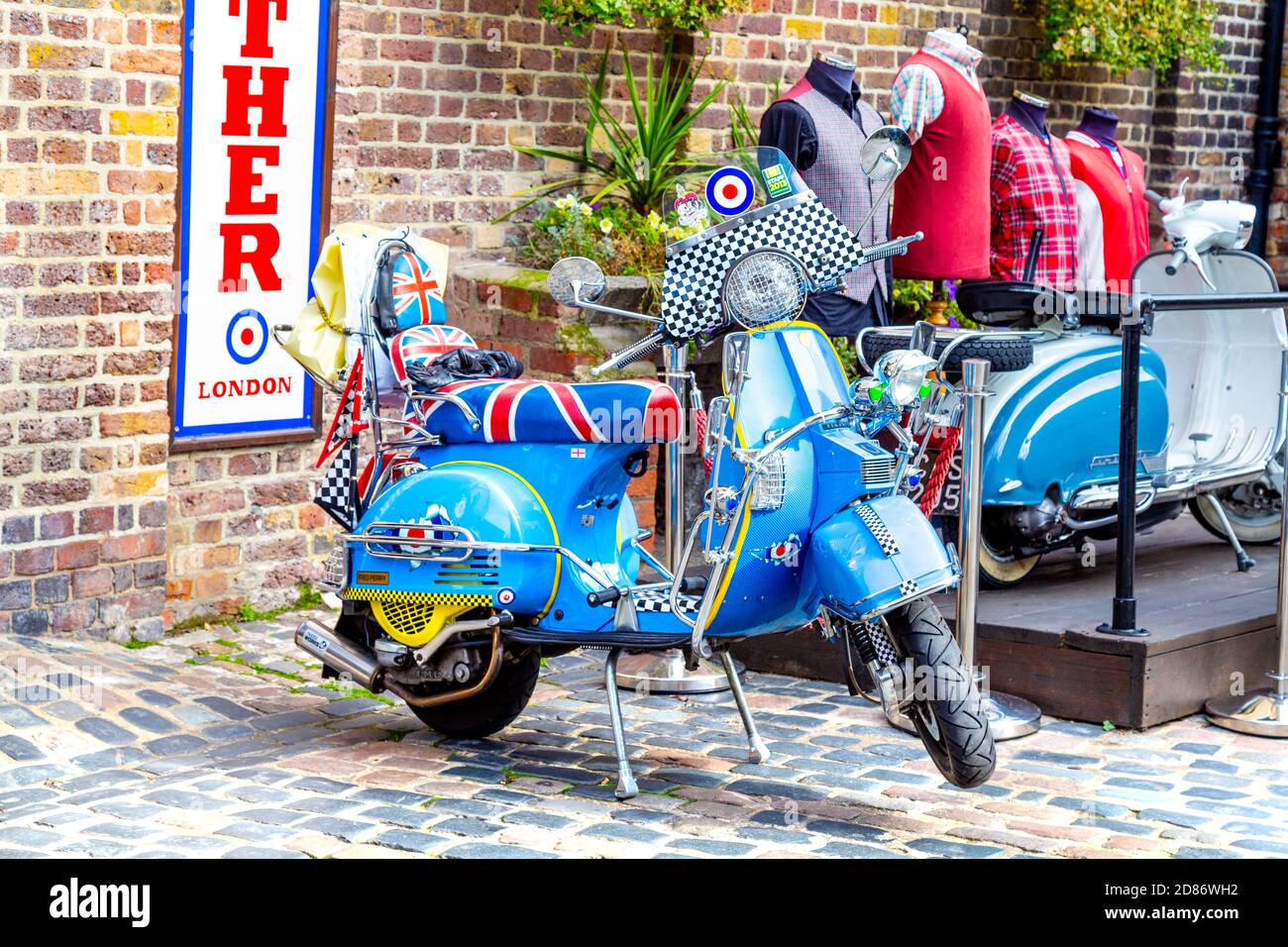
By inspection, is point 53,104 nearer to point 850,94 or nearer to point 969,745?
point 850,94

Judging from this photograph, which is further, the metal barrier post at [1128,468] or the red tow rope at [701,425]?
the metal barrier post at [1128,468]

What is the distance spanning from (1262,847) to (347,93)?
4266 mm

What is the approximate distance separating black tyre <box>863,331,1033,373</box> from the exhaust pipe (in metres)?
1.70

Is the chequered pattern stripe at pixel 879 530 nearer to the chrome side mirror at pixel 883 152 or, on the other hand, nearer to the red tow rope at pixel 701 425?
the red tow rope at pixel 701 425

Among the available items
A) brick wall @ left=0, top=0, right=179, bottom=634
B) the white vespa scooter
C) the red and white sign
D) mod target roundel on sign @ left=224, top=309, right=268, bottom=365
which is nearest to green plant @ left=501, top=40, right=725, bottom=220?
the red and white sign

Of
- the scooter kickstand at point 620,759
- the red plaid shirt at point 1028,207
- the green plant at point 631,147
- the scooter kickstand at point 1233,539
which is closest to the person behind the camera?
the scooter kickstand at point 620,759

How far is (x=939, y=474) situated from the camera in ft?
18.9

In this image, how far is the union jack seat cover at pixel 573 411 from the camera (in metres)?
4.81

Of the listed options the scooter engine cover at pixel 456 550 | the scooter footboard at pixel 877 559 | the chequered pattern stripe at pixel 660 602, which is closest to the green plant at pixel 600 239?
the scooter engine cover at pixel 456 550

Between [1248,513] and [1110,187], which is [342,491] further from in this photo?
[1248,513]

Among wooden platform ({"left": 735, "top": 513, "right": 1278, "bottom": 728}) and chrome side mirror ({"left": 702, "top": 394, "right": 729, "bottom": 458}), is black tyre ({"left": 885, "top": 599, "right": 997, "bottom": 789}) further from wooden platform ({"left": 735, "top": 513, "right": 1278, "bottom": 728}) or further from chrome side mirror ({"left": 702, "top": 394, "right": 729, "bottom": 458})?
wooden platform ({"left": 735, "top": 513, "right": 1278, "bottom": 728})

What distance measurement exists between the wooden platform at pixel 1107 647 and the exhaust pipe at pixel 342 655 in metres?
1.59

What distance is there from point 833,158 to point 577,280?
174cm

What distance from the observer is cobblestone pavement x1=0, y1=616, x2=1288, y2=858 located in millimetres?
4344
